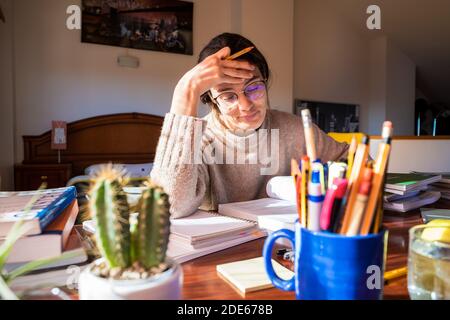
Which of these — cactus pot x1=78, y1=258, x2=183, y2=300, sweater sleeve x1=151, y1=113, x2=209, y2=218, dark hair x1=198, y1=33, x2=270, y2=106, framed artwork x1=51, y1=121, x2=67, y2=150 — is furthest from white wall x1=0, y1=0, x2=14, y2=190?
cactus pot x1=78, y1=258, x2=183, y2=300

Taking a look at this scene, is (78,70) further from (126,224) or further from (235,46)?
(126,224)

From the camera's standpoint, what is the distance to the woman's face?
945mm

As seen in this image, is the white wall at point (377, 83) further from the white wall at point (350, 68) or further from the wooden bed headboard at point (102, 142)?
the wooden bed headboard at point (102, 142)

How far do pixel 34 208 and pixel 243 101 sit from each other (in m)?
0.64

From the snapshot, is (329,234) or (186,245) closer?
(329,234)

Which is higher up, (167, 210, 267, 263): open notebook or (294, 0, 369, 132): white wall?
(294, 0, 369, 132): white wall

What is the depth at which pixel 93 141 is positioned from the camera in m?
3.11

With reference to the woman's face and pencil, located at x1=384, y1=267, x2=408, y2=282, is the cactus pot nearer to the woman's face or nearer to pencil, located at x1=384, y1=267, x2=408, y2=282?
pencil, located at x1=384, y1=267, x2=408, y2=282

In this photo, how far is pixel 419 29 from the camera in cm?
432

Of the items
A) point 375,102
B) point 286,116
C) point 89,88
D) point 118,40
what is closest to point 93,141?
point 89,88

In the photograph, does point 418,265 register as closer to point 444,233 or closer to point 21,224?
point 444,233

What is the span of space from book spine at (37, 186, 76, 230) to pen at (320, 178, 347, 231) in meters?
0.35

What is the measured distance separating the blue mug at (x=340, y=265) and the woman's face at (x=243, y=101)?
671mm

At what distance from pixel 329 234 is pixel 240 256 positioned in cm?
25
